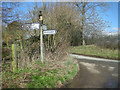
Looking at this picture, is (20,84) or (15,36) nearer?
(20,84)

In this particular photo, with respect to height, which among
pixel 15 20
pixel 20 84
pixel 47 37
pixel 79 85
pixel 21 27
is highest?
pixel 15 20

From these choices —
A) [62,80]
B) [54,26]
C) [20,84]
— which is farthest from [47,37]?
[20,84]

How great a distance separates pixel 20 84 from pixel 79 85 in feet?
6.31

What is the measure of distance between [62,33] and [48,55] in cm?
218

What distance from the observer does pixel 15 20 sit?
6.46 m

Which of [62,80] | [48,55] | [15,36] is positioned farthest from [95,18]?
[62,80]

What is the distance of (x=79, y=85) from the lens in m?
3.84

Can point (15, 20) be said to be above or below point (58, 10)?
below

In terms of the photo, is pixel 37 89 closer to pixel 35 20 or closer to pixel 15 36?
pixel 15 36

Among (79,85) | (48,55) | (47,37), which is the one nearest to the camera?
(79,85)

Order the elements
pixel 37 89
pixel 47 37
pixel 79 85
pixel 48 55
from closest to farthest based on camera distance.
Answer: pixel 37 89 < pixel 79 85 < pixel 48 55 < pixel 47 37

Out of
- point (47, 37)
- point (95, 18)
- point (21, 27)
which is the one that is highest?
point (95, 18)

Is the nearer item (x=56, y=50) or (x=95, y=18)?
(x=56, y=50)

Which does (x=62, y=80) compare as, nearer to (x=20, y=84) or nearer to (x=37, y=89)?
(x=37, y=89)
